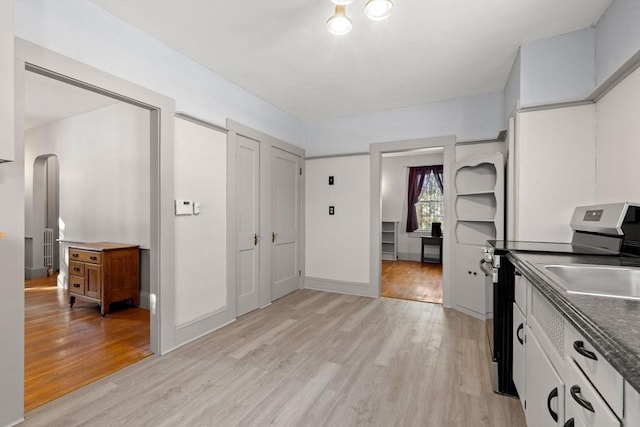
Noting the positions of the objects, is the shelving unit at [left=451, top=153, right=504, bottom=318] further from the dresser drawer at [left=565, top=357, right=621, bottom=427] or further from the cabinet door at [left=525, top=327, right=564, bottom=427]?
the dresser drawer at [left=565, top=357, right=621, bottom=427]

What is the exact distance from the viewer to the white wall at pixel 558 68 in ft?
7.77

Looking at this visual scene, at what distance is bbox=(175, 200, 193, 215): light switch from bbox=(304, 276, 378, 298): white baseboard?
93.8 inches

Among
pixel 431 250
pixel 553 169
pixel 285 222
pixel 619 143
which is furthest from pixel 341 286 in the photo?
pixel 431 250

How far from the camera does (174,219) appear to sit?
8.57 ft

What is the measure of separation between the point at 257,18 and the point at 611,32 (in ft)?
8.24

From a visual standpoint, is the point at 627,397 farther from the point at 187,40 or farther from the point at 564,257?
the point at 187,40

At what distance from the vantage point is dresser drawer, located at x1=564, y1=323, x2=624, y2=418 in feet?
2.12

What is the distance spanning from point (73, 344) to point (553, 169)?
445 centimetres

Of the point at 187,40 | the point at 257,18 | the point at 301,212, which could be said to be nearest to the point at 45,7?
the point at 187,40

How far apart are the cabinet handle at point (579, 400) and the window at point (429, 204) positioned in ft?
22.1

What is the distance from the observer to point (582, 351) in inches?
32.3

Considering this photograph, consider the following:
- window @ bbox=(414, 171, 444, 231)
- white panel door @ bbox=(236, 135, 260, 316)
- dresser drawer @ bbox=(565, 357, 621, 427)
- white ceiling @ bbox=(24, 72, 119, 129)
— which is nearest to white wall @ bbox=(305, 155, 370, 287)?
white panel door @ bbox=(236, 135, 260, 316)

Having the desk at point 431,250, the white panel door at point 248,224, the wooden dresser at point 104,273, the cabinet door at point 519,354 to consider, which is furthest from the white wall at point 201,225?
the desk at point 431,250

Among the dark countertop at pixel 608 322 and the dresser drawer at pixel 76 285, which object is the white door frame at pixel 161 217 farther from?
the dark countertop at pixel 608 322
